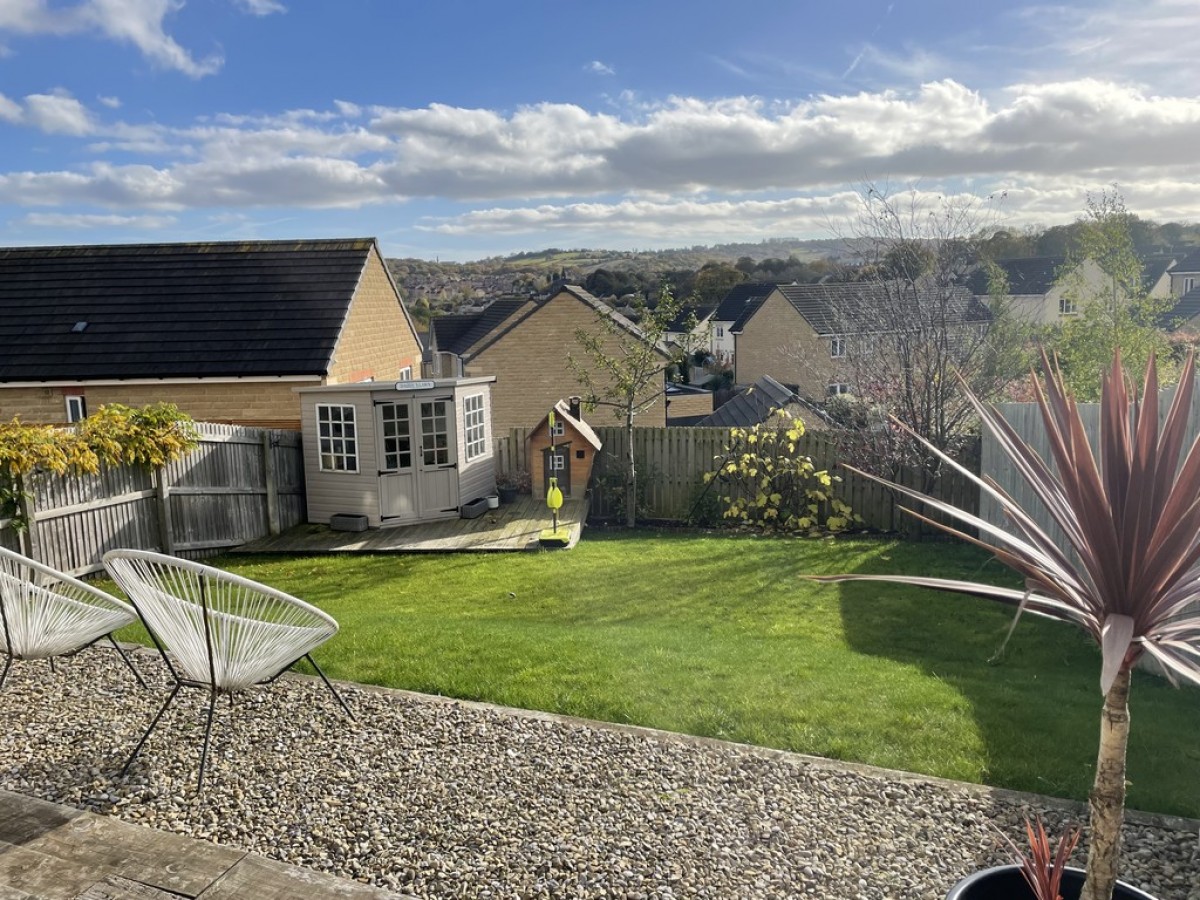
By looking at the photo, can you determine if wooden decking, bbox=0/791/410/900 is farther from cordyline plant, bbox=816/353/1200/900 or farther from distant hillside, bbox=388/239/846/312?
distant hillside, bbox=388/239/846/312

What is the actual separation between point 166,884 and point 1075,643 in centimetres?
754

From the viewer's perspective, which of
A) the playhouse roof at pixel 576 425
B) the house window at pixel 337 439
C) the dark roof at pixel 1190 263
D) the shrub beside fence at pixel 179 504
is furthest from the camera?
the dark roof at pixel 1190 263

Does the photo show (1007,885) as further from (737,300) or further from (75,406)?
(737,300)

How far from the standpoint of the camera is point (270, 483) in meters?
13.7

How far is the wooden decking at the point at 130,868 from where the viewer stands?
363 centimetres

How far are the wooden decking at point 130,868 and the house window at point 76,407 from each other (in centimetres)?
1424

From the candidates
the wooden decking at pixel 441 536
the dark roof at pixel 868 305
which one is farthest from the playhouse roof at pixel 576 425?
the dark roof at pixel 868 305

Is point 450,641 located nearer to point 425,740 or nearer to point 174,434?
point 425,740

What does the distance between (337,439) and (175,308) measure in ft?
19.5

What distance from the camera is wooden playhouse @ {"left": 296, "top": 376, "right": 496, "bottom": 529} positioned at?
13.8 m

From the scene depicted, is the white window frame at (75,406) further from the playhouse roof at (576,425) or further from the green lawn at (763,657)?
the playhouse roof at (576,425)

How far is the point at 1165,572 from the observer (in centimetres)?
265

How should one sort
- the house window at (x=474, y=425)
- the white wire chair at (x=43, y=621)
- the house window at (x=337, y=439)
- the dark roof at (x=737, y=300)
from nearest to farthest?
the white wire chair at (x=43, y=621) < the house window at (x=337, y=439) < the house window at (x=474, y=425) < the dark roof at (x=737, y=300)

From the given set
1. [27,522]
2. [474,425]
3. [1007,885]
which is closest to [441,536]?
[474,425]
